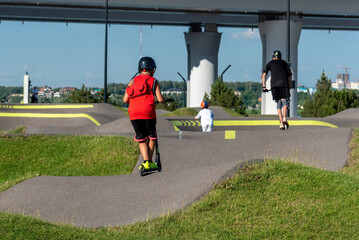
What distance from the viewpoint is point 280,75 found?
47.9ft

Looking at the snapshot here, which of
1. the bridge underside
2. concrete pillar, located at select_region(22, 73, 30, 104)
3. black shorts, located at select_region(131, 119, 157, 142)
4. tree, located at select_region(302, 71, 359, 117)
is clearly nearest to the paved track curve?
black shorts, located at select_region(131, 119, 157, 142)

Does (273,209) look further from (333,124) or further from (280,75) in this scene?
(333,124)

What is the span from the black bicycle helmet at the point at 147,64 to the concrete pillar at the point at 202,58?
48323 millimetres

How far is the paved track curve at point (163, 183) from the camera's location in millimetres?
8273

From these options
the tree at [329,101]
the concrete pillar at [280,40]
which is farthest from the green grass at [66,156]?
the concrete pillar at [280,40]

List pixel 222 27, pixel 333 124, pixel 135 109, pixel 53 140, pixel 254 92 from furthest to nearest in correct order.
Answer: pixel 254 92 < pixel 222 27 < pixel 333 124 < pixel 53 140 < pixel 135 109

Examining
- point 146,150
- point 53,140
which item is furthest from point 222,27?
point 146,150

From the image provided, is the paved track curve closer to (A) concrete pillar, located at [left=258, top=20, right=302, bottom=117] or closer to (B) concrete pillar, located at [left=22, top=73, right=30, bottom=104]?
(B) concrete pillar, located at [left=22, top=73, right=30, bottom=104]

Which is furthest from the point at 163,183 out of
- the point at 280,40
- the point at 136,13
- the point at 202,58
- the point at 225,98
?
the point at 202,58

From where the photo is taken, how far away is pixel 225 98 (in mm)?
50906

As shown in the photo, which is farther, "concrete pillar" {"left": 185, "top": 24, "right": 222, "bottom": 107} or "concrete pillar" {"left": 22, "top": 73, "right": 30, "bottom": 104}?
"concrete pillar" {"left": 185, "top": 24, "right": 222, "bottom": 107}

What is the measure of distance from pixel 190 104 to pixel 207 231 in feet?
174

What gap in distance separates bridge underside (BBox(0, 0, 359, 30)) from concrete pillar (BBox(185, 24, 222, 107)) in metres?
1.32

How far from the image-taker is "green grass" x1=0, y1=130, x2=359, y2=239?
23.3 feet
